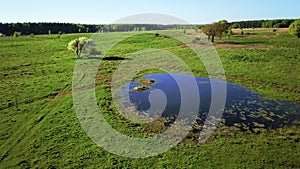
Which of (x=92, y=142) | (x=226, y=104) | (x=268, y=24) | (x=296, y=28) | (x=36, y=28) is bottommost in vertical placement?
(x=92, y=142)

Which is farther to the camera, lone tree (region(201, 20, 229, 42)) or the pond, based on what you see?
lone tree (region(201, 20, 229, 42))

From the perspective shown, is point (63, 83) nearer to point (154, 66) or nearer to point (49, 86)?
point (49, 86)

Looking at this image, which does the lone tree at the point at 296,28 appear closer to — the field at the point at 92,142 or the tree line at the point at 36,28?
the field at the point at 92,142

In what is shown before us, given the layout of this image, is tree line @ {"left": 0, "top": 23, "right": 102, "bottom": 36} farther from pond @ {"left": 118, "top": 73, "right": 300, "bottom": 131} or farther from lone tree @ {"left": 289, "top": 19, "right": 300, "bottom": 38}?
pond @ {"left": 118, "top": 73, "right": 300, "bottom": 131}

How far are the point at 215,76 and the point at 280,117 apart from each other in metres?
Result: 18.5

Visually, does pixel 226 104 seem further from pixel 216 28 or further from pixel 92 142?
pixel 216 28

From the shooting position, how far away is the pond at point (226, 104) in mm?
26719

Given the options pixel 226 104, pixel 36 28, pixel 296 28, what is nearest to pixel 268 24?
pixel 296 28

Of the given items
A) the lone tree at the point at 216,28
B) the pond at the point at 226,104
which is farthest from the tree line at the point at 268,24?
the pond at the point at 226,104

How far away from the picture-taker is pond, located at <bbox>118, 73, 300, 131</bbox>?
26.7 metres

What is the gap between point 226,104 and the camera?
104 feet

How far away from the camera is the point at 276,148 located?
21062 millimetres

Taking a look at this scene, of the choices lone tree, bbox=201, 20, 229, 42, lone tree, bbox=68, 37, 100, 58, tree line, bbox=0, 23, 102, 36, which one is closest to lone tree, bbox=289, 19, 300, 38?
lone tree, bbox=201, 20, 229, 42

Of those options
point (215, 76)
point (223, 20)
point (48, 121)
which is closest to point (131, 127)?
point (48, 121)
